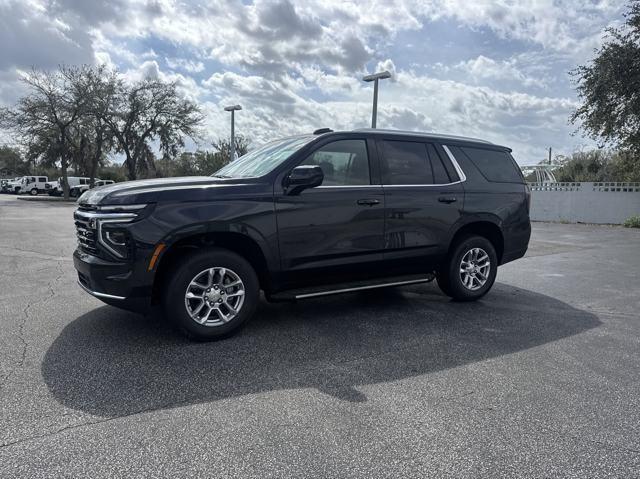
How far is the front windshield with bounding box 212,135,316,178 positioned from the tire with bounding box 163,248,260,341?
3.06 feet

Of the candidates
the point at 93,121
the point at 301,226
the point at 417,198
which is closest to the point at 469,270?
the point at 417,198

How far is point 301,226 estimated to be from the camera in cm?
457

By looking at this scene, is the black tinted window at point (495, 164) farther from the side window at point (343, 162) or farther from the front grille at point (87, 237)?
the front grille at point (87, 237)

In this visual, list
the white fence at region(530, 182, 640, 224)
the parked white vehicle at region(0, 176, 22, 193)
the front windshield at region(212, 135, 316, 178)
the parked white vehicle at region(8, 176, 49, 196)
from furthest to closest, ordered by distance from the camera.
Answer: the parked white vehicle at region(0, 176, 22, 193)
the parked white vehicle at region(8, 176, 49, 196)
the white fence at region(530, 182, 640, 224)
the front windshield at region(212, 135, 316, 178)

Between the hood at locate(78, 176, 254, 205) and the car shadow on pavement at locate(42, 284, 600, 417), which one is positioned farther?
the hood at locate(78, 176, 254, 205)

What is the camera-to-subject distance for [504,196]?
20.0 ft

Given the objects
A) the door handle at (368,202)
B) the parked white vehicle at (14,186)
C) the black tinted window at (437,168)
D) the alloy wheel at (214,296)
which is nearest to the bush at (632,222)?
the black tinted window at (437,168)

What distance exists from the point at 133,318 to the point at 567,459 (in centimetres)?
400

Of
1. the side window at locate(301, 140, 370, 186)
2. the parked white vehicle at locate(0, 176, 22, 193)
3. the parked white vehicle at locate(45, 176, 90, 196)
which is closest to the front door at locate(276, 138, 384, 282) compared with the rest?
the side window at locate(301, 140, 370, 186)

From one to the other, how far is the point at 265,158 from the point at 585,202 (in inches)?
730

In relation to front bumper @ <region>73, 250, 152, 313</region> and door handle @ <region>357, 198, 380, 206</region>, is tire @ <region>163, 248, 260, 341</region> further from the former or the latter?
door handle @ <region>357, 198, 380, 206</region>

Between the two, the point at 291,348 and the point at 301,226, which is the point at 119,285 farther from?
the point at 301,226

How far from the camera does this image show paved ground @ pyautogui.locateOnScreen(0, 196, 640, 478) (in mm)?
2557

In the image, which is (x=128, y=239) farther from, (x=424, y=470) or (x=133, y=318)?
(x=424, y=470)
